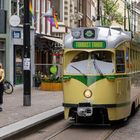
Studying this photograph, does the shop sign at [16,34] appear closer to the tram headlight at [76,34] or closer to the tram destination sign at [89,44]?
the tram headlight at [76,34]

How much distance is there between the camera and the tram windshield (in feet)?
49.6

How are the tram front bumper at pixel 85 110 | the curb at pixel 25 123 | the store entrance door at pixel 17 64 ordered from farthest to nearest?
1. the store entrance door at pixel 17 64
2. the tram front bumper at pixel 85 110
3. the curb at pixel 25 123

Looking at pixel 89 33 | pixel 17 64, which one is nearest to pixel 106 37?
pixel 89 33

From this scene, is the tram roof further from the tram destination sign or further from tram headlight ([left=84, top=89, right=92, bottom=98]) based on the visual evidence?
tram headlight ([left=84, top=89, right=92, bottom=98])

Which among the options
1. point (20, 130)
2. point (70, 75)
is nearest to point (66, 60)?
point (70, 75)

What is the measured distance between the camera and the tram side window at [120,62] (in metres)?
15.3

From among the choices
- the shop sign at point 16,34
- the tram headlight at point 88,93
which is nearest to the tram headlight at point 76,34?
the tram headlight at point 88,93

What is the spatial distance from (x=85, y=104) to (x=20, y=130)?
2103 mm

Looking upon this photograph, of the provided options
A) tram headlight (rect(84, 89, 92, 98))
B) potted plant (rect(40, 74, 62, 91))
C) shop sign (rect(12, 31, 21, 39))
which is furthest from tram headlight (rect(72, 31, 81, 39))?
shop sign (rect(12, 31, 21, 39))

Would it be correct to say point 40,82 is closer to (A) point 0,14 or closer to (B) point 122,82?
(A) point 0,14

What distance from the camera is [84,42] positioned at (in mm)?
15250

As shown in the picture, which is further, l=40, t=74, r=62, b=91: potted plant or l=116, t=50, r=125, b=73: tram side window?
l=40, t=74, r=62, b=91: potted plant

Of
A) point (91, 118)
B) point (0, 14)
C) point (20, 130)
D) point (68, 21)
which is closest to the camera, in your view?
point (20, 130)

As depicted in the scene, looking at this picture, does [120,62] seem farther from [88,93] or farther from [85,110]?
[85,110]
